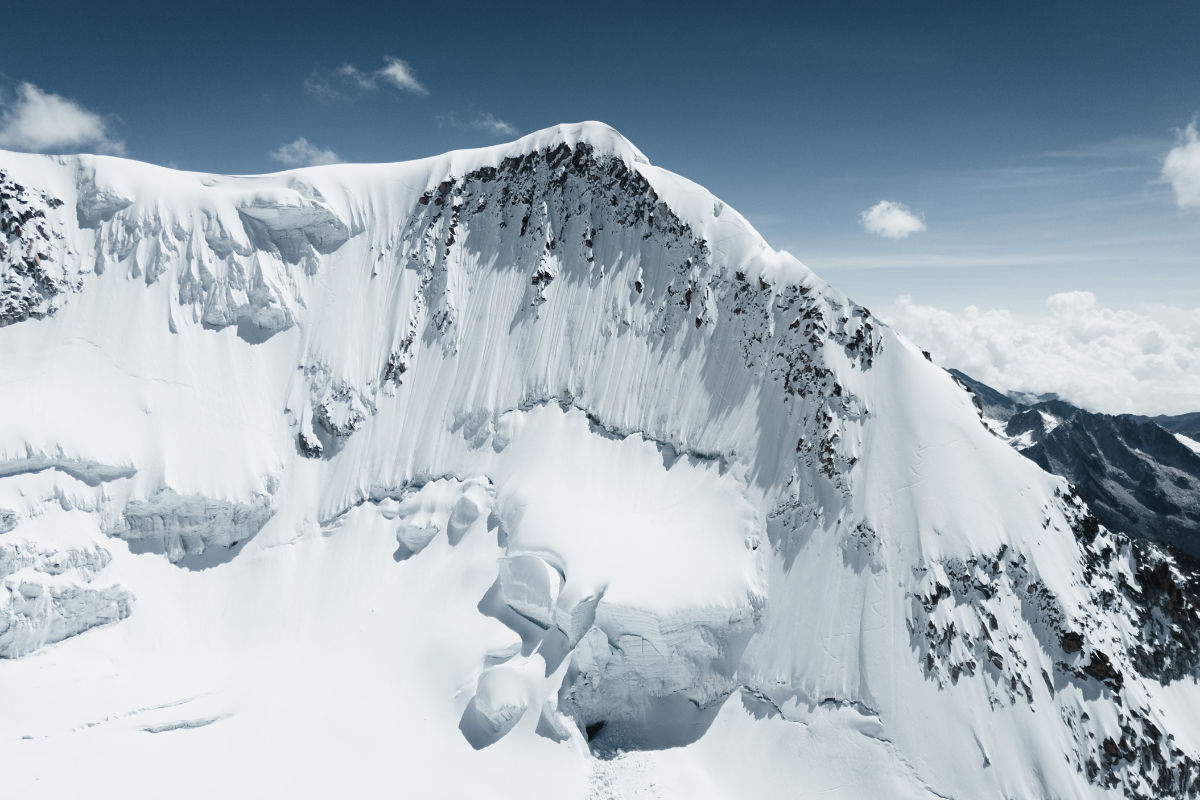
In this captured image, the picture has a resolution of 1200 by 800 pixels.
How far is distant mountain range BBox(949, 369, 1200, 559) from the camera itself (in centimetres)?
12112

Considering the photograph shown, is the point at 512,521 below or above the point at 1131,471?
above

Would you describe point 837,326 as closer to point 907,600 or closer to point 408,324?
point 907,600

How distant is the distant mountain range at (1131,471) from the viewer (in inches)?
4769

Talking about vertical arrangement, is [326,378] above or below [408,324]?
below

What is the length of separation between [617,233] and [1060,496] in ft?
108

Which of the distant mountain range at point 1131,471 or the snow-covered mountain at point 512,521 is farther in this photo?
the distant mountain range at point 1131,471

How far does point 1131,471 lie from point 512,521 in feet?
536

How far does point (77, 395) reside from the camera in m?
41.1

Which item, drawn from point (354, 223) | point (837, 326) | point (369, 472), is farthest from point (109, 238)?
point (837, 326)

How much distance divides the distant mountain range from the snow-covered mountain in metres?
103

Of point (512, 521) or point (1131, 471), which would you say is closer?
point (512, 521)

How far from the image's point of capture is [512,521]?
37031 mm

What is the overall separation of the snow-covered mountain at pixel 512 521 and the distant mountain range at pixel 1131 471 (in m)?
103

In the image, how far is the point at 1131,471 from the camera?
141m
